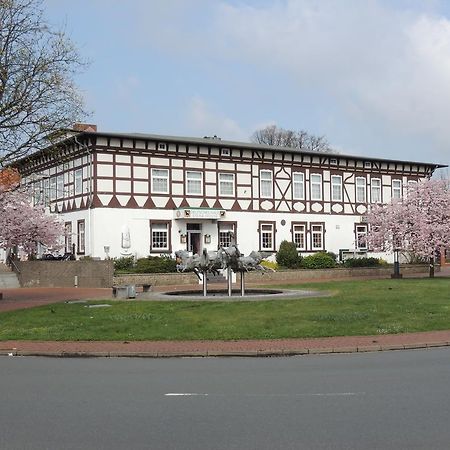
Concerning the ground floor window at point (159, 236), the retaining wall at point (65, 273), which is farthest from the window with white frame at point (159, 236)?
the retaining wall at point (65, 273)

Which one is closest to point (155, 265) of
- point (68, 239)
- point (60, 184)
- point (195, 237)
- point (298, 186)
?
point (195, 237)

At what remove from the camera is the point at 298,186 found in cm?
4988

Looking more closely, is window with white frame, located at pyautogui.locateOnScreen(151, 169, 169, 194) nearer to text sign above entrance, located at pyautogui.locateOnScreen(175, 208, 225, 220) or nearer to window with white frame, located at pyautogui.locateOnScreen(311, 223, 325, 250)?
text sign above entrance, located at pyautogui.locateOnScreen(175, 208, 225, 220)

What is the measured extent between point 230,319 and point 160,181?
26166 mm

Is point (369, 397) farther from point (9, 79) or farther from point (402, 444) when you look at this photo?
point (9, 79)

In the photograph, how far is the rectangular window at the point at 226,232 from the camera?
1809 inches

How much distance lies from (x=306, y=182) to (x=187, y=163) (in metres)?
10.3

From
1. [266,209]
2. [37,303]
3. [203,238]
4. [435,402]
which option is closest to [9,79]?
[37,303]

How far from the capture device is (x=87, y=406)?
859cm

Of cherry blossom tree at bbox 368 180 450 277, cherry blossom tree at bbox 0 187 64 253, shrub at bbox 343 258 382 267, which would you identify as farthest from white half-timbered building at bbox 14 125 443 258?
cherry blossom tree at bbox 368 180 450 277

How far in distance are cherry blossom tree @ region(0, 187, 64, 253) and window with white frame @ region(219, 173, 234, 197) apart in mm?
11554

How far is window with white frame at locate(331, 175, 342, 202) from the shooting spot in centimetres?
5141

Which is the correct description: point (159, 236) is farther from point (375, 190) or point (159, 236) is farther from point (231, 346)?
point (231, 346)

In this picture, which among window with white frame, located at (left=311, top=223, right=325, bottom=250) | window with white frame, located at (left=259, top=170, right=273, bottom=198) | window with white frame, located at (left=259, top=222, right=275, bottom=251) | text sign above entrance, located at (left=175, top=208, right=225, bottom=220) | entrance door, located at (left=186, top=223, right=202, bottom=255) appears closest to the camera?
text sign above entrance, located at (left=175, top=208, right=225, bottom=220)
